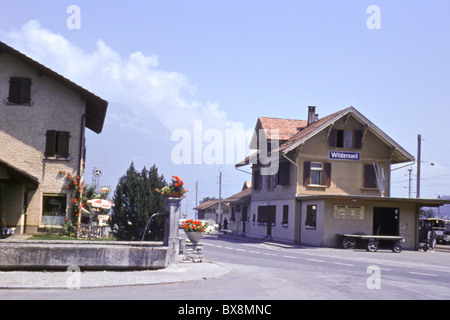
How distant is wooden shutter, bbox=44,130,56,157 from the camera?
27.4 m

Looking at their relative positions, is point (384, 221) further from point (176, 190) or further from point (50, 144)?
point (176, 190)

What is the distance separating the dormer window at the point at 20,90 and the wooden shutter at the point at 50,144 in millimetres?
1871

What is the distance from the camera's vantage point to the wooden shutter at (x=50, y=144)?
27.4 metres

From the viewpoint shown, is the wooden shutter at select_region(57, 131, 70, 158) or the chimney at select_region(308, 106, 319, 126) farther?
the chimney at select_region(308, 106, 319, 126)

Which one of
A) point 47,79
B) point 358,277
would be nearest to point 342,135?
point 47,79

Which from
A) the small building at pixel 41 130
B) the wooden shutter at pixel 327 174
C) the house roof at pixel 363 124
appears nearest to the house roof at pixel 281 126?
the house roof at pixel 363 124

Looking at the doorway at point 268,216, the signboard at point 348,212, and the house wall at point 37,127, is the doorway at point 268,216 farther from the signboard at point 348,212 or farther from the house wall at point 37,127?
the house wall at point 37,127

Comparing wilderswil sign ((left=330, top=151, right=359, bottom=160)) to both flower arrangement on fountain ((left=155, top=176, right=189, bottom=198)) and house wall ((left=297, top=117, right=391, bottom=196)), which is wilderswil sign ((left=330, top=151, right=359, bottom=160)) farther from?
flower arrangement on fountain ((left=155, top=176, right=189, bottom=198))

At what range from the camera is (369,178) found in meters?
36.4

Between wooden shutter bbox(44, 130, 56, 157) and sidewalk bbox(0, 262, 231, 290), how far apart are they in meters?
14.7

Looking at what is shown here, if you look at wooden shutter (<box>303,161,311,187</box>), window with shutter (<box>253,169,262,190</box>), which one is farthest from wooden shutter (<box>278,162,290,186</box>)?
window with shutter (<box>253,169,262,190</box>)

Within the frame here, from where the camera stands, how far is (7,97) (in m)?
27.2

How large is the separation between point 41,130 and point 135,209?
24.6 ft
